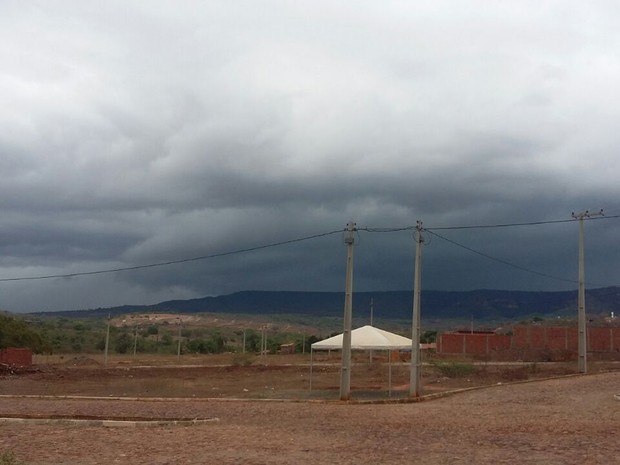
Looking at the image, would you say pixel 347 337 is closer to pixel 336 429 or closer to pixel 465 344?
pixel 336 429

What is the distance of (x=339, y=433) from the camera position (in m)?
18.6

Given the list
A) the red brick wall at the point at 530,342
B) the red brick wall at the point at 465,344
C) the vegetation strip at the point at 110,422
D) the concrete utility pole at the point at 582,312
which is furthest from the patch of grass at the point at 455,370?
the red brick wall at the point at 465,344

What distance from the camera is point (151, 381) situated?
137ft

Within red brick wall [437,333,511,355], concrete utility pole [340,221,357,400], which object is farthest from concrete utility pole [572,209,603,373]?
red brick wall [437,333,511,355]

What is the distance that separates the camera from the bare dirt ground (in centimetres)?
1466

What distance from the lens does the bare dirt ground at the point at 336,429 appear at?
48.1 ft

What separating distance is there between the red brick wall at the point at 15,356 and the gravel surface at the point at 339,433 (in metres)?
29.8

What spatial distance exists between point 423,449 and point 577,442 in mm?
3390

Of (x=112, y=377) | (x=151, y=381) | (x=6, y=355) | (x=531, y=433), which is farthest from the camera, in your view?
(x=6, y=355)

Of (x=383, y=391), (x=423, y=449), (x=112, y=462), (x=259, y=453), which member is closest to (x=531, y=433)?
(x=423, y=449)

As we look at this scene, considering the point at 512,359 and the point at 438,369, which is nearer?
the point at 438,369

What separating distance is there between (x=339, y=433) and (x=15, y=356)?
4470 centimetres

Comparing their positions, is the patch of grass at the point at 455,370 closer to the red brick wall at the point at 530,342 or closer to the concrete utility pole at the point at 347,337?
the concrete utility pole at the point at 347,337

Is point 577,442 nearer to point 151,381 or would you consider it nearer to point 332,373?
point 151,381
